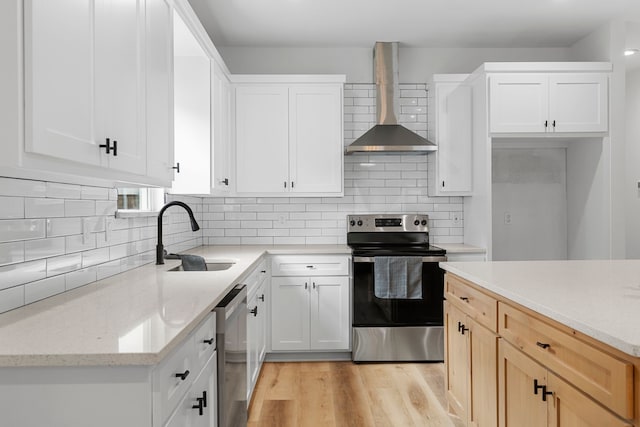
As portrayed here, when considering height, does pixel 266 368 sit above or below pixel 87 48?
below

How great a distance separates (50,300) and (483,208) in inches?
123

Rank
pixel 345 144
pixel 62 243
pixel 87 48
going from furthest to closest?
pixel 345 144, pixel 62 243, pixel 87 48

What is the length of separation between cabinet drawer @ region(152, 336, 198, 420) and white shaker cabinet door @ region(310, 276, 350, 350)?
7.45 ft

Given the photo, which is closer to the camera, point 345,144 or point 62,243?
point 62,243

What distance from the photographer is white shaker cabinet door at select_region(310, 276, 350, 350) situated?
3.71 m

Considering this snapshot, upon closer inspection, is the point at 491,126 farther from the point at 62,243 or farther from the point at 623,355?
the point at 62,243

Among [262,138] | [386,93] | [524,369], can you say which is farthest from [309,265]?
[524,369]

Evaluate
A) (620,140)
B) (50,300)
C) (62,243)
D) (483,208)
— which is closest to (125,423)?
(50,300)

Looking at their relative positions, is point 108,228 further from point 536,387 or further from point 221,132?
point 536,387

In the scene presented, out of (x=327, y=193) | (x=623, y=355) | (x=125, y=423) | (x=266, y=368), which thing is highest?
(x=327, y=193)

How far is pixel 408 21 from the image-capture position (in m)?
3.68

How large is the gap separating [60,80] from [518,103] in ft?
11.2

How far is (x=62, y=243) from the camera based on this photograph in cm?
184

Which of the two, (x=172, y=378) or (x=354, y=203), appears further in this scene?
(x=354, y=203)
